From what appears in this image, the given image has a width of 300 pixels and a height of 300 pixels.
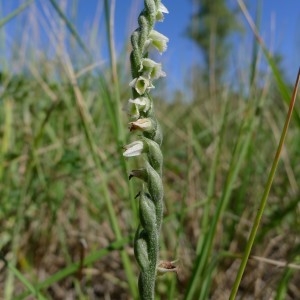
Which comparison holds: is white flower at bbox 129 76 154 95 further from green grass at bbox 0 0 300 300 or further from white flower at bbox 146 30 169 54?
green grass at bbox 0 0 300 300

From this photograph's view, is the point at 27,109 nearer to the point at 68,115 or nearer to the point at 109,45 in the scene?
the point at 68,115

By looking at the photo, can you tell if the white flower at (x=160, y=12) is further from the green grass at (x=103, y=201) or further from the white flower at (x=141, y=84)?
the green grass at (x=103, y=201)

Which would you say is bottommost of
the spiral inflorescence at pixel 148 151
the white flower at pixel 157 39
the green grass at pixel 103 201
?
the green grass at pixel 103 201

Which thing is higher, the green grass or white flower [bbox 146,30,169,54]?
white flower [bbox 146,30,169,54]

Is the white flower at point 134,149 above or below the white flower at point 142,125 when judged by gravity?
below

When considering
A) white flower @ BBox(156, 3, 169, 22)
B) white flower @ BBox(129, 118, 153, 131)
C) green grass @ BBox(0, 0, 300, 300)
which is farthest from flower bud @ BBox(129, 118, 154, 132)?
green grass @ BBox(0, 0, 300, 300)

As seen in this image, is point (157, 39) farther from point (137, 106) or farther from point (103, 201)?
point (103, 201)

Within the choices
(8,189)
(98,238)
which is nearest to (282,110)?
(98,238)

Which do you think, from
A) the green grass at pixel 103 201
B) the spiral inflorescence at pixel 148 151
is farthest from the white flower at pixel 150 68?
the green grass at pixel 103 201
